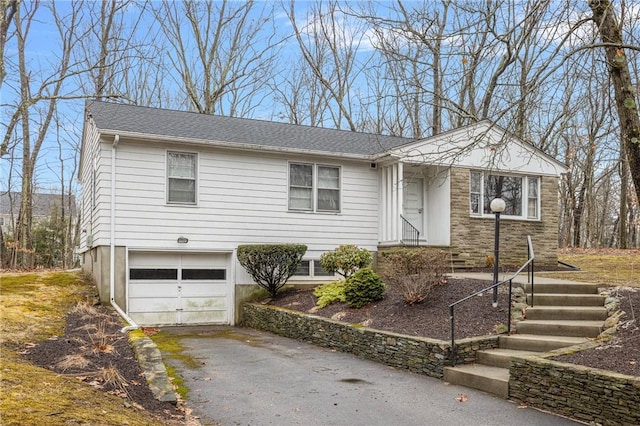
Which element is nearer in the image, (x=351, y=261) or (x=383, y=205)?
(x=351, y=261)

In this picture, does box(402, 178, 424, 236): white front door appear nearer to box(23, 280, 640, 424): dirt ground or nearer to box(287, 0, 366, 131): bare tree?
box(23, 280, 640, 424): dirt ground

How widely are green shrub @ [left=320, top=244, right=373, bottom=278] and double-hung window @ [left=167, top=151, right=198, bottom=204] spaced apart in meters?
3.85

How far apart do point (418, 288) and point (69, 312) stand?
688 centimetres

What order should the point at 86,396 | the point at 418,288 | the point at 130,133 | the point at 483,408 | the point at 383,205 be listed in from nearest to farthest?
1. the point at 86,396
2. the point at 483,408
3. the point at 418,288
4. the point at 130,133
5. the point at 383,205

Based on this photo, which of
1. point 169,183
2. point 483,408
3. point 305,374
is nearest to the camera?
point 483,408

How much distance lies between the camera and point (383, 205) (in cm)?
1527

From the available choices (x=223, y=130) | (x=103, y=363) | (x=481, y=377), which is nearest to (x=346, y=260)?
(x=223, y=130)

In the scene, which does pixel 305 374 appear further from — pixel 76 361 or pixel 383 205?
pixel 383 205

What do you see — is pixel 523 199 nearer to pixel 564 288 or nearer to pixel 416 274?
pixel 564 288

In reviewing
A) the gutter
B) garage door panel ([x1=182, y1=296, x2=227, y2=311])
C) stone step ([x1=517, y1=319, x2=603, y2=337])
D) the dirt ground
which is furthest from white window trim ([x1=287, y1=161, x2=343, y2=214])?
stone step ([x1=517, y1=319, x2=603, y2=337])

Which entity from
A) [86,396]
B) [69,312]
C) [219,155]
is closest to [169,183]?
[219,155]

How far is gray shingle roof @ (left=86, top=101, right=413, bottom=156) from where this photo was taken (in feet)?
43.2

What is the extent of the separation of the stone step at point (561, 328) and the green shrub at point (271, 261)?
622 centimetres

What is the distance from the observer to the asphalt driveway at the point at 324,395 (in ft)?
18.0
